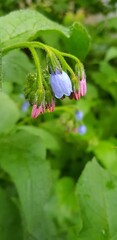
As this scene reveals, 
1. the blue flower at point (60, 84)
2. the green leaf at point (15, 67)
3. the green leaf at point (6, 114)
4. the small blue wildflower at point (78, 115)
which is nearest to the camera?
the blue flower at point (60, 84)

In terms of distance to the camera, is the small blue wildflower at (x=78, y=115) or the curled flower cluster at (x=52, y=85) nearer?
the curled flower cluster at (x=52, y=85)

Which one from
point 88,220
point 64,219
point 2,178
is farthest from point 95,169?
point 64,219

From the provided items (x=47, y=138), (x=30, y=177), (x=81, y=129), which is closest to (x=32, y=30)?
(x=30, y=177)

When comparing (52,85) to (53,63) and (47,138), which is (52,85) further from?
(47,138)

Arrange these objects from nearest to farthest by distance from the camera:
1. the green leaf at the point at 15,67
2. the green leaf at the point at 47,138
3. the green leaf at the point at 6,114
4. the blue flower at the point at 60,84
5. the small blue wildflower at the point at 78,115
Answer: the blue flower at the point at 60,84 < the green leaf at the point at 15,67 < the green leaf at the point at 6,114 < the green leaf at the point at 47,138 < the small blue wildflower at the point at 78,115

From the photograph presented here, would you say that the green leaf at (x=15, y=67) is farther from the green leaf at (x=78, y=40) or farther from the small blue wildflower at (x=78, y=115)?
the small blue wildflower at (x=78, y=115)

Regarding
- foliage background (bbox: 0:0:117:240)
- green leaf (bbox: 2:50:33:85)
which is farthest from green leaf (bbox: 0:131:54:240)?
green leaf (bbox: 2:50:33:85)

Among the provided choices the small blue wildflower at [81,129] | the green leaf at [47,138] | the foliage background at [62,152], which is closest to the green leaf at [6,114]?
the foliage background at [62,152]
